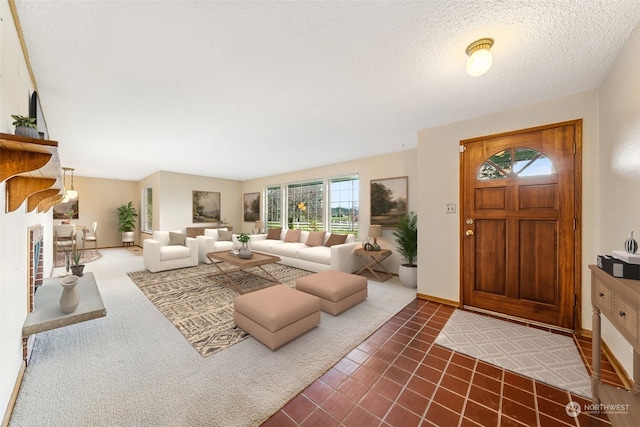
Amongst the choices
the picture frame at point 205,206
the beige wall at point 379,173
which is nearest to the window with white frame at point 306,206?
the beige wall at point 379,173

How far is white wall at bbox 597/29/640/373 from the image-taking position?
1.69 m

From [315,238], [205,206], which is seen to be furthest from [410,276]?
[205,206]

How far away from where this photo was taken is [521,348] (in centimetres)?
220

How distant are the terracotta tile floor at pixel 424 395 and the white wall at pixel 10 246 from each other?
165 centimetres

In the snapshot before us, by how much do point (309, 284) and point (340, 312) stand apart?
1.71ft

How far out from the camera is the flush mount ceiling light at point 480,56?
67.1 inches

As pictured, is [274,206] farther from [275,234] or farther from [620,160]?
[620,160]

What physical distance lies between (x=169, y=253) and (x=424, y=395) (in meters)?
5.02

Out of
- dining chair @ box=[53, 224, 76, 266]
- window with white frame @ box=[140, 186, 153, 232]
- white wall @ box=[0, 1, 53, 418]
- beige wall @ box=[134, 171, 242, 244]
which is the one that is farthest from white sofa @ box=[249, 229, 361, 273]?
dining chair @ box=[53, 224, 76, 266]

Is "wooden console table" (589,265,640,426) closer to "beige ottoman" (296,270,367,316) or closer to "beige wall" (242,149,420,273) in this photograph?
"beige ottoman" (296,270,367,316)

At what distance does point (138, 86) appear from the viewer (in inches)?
91.2

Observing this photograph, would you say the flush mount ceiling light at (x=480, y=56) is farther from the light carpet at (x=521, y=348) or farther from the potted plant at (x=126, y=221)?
the potted plant at (x=126, y=221)

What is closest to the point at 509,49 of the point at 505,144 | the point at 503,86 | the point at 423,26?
the point at 503,86

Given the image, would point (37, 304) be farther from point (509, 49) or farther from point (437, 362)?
point (509, 49)
